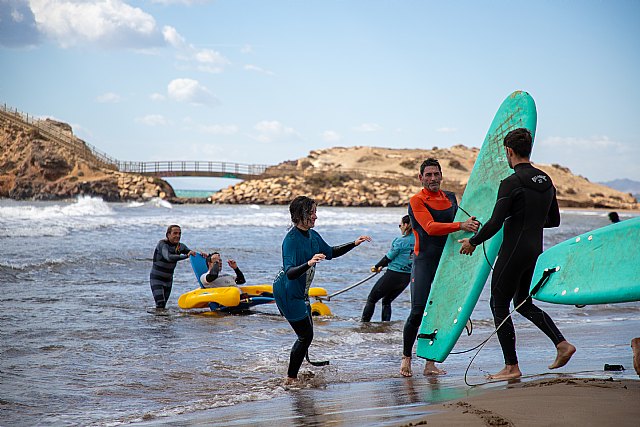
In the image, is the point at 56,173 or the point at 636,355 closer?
the point at 636,355

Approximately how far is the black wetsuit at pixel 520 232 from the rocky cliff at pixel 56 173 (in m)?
38.0

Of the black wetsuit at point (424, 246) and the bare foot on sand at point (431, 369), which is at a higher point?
the black wetsuit at point (424, 246)

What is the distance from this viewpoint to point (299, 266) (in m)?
5.14

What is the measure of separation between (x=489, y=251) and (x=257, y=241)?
17344 mm

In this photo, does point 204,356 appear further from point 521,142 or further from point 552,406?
point 552,406

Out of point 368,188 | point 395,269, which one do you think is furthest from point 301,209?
point 368,188

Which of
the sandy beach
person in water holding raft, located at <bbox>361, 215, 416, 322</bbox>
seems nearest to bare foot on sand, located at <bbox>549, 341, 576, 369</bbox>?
the sandy beach

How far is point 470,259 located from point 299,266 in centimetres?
139

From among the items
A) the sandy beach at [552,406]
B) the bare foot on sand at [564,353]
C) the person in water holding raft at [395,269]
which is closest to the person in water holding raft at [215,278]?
the person in water holding raft at [395,269]

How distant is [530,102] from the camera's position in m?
5.79

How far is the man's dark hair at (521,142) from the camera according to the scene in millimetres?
4840

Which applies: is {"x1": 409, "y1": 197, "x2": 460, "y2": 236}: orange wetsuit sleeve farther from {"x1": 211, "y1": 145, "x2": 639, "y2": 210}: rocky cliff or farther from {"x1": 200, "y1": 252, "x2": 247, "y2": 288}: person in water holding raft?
{"x1": 211, "y1": 145, "x2": 639, "y2": 210}: rocky cliff

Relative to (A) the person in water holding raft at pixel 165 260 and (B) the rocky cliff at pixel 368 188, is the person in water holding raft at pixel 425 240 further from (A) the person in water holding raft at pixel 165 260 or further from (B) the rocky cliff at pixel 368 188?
(B) the rocky cliff at pixel 368 188

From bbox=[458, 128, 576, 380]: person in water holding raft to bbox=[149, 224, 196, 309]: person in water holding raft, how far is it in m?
5.14
